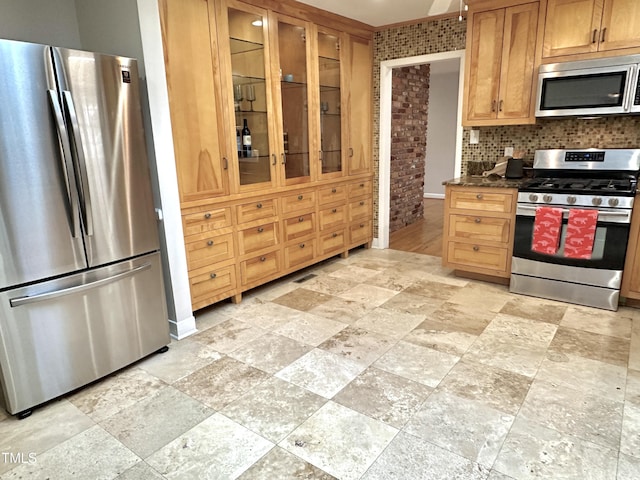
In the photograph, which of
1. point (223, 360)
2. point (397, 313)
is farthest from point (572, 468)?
point (223, 360)

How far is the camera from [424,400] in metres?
2.10

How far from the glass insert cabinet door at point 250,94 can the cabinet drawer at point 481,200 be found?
5.49 feet

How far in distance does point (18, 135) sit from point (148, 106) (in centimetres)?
78

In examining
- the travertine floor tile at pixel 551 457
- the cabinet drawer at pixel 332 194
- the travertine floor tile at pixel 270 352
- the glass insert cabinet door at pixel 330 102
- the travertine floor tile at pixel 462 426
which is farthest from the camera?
the cabinet drawer at pixel 332 194

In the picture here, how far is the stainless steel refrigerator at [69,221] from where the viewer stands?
74.3 inches

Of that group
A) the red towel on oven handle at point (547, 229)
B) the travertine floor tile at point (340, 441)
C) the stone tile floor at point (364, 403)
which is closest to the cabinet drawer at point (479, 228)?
the red towel on oven handle at point (547, 229)

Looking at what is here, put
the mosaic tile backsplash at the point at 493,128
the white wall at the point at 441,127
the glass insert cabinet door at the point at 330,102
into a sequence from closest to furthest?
1. the mosaic tile backsplash at the point at 493,128
2. the glass insert cabinet door at the point at 330,102
3. the white wall at the point at 441,127

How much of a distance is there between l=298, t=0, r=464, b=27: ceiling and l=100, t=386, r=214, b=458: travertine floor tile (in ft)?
10.5

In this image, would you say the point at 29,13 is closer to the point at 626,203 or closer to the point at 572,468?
the point at 572,468

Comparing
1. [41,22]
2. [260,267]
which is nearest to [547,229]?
[260,267]

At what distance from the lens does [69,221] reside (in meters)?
2.07

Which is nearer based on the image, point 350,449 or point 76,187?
point 350,449

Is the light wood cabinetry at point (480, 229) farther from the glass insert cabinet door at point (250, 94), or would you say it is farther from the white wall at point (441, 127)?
the white wall at point (441, 127)

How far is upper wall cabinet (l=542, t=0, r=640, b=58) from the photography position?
2939mm
